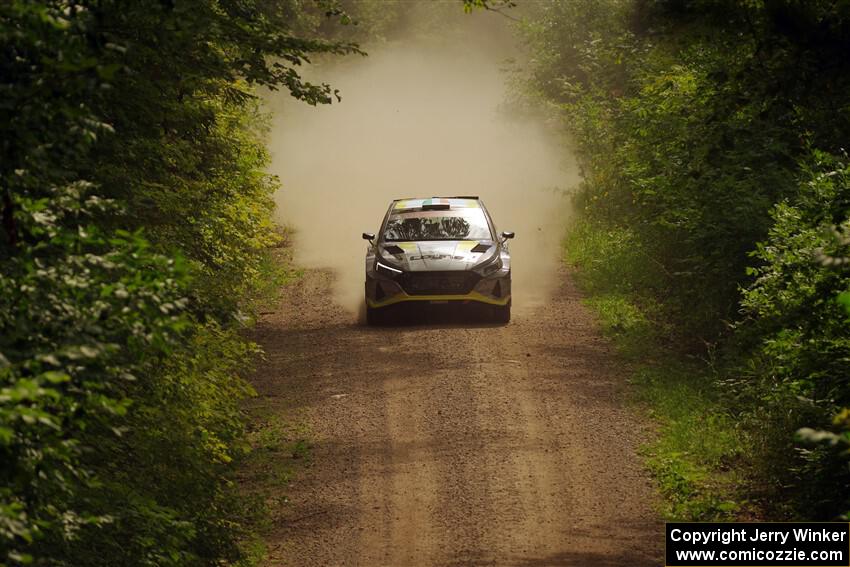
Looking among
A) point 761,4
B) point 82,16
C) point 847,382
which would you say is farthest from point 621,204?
point 82,16

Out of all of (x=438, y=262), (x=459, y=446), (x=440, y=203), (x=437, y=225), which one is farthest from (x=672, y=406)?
(x=440, y=203)

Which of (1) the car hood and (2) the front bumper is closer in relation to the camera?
(1) the car hood

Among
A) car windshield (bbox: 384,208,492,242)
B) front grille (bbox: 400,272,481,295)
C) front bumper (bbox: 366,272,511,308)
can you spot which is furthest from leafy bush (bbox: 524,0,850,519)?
front grille (bbox: 400,272,481,295)

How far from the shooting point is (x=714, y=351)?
1642cm

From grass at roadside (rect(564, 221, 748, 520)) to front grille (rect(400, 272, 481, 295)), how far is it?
2538 millimetres

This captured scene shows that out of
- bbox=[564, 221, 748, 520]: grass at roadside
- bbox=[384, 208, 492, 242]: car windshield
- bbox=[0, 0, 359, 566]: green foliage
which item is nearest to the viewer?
bbox=[0, 0, 359, 566]: green foliage

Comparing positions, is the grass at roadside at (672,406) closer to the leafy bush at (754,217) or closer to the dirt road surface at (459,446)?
the leafy bush at (754,217)

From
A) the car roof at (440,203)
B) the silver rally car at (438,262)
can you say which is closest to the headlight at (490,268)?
the silver rally car at (438,262)

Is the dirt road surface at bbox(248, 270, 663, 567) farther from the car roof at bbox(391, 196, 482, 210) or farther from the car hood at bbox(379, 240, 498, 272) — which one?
the car roof at bbox(391, 196, 482, 210)

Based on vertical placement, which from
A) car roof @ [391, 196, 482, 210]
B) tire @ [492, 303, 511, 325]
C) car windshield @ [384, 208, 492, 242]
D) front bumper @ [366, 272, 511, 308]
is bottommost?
tire @ [492, 303, 511, 325]

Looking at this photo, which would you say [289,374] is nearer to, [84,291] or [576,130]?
[84,291]

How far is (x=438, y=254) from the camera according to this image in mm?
19125

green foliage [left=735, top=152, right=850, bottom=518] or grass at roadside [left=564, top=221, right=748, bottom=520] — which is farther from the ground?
green foliage [left=735, top=152, right=850, bottom=518]

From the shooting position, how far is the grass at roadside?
1184cm
